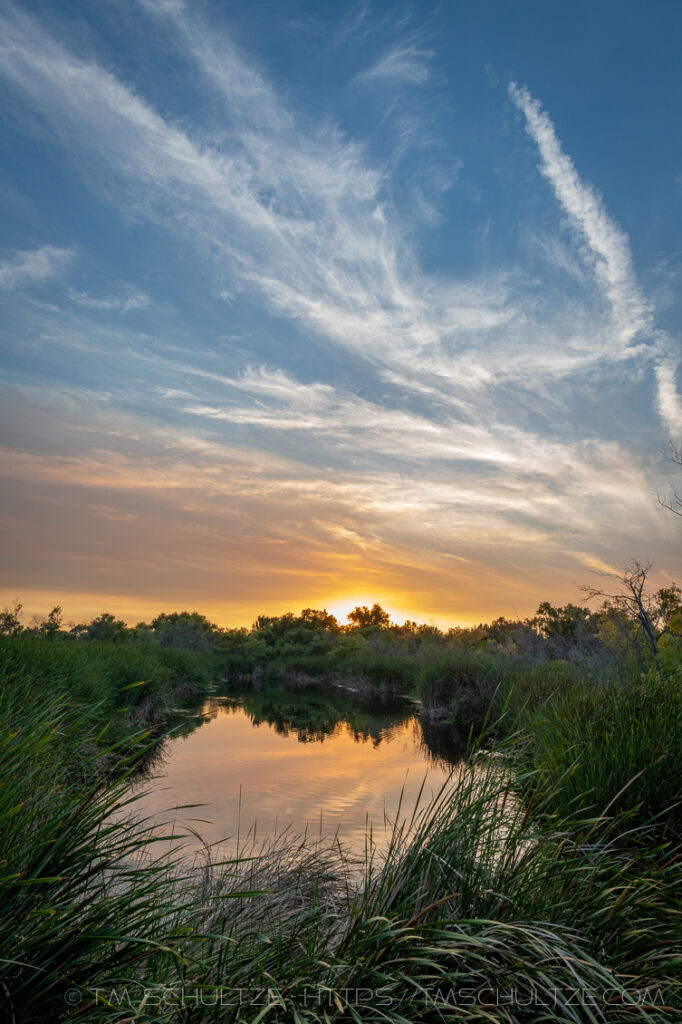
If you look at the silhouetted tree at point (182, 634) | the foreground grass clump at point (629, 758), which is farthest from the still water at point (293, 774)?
the silhouetted tree at point (182, 634)

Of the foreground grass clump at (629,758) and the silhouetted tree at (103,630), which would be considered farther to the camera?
the silhouetted tree at (103,630)

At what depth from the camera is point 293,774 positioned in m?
12.5

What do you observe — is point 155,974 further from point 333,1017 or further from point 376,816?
point 376,816

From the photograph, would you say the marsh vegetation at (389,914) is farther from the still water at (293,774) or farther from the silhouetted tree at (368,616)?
the silhouetted tree at (368,616)

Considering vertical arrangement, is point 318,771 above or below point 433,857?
below

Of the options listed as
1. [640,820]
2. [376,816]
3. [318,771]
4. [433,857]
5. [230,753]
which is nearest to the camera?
[433,857]

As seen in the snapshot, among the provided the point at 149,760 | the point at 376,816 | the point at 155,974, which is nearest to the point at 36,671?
the point at 149,760

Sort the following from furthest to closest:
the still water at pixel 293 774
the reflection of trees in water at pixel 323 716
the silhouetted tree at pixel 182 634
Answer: the silhouetted tree at pixel 182 634 < the reflection of trees in water at pixel 323 716 < the still water at pixel 293 774

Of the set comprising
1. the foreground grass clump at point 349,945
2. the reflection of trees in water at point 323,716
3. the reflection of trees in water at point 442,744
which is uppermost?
the foreground grass clump at point 349,945

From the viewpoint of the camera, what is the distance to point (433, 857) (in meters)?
2.98

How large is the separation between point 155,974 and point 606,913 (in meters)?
2.15

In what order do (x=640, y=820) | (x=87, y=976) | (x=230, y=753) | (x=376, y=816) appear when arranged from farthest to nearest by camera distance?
(x=230, y=753) → (x=376, y=816) → (x=640, y=820) → (x=87, y=976)

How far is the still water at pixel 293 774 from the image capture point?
8070 millimetres

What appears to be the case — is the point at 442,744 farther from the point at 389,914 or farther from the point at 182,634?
the point at 182,634
